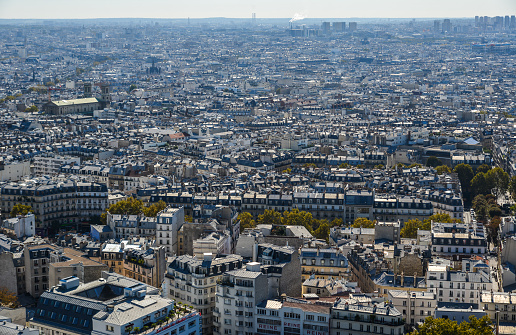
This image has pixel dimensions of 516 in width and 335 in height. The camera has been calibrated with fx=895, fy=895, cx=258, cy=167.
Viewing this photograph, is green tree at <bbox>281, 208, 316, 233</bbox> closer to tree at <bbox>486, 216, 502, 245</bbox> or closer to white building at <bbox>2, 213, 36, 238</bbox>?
tree at <bbox>486, 216, 502, 245</bbox>

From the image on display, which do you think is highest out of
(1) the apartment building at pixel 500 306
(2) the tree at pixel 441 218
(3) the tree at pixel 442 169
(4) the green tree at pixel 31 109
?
(1) the apartment building at pixel 500 306

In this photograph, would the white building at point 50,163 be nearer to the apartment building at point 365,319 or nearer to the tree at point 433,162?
the tree at point 433,162

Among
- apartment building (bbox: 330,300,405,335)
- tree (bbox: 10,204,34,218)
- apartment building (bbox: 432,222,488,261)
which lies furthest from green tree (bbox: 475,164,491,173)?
apartment building (bbox: 330,300,405,335)

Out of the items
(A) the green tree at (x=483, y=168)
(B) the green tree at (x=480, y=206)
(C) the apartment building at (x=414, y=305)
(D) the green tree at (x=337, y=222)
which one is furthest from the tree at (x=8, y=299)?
(A) the green tree at (x=483, y=168)

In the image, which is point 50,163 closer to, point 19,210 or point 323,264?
point 19,210

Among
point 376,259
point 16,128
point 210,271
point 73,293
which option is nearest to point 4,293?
point 73,293

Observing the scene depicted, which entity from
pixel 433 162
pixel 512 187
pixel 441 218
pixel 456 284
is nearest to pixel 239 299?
pixel 456 284
